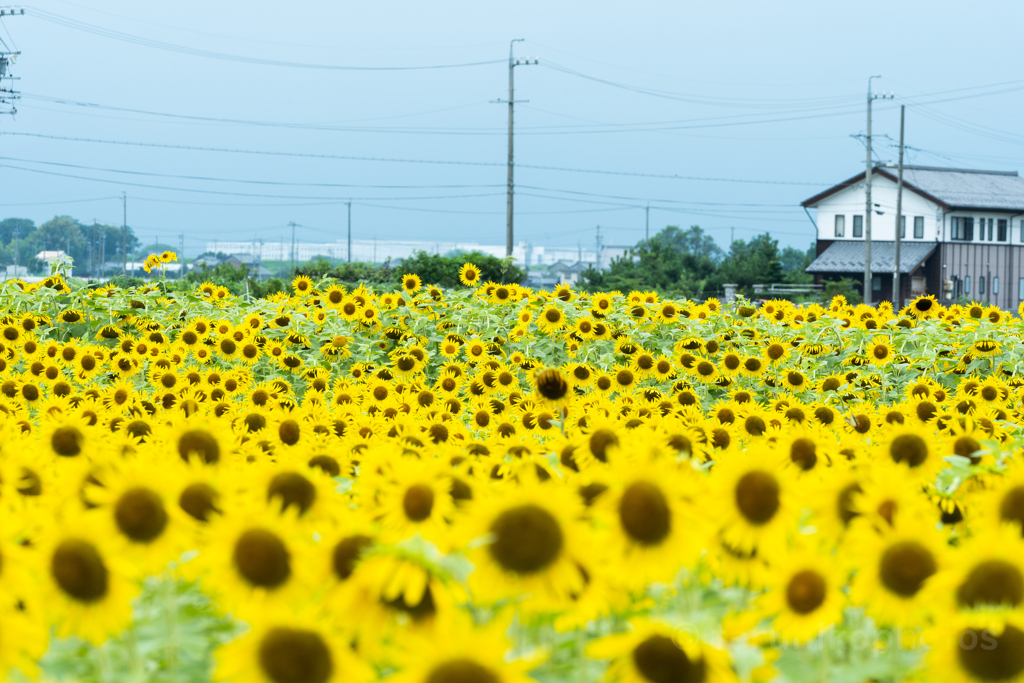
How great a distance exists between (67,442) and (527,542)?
1687 mm

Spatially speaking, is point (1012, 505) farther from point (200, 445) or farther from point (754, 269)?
point (754, 269)

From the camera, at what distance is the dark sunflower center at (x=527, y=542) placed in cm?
163

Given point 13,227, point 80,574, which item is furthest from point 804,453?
point 13,227

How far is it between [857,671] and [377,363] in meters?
6.74

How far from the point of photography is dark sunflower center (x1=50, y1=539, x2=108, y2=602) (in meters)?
1.63

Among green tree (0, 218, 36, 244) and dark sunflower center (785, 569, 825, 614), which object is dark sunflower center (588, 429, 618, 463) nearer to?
dark sunflower center (785, 569, 825, 614)

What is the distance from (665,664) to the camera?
1.49 meters

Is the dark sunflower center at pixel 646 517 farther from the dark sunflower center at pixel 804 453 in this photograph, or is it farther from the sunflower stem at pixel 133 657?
the dark sunflower center at pixel 804 453

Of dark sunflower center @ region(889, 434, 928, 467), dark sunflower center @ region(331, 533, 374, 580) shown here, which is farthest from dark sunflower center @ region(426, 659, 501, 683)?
dark sunflower center @ region(889, 434, 928, 467)

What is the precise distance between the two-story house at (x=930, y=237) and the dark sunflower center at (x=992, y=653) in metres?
60.8

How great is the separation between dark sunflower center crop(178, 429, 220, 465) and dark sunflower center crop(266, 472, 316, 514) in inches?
19.5

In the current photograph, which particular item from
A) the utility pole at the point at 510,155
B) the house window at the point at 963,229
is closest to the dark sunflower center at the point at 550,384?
the utility pole at the point at 510,155

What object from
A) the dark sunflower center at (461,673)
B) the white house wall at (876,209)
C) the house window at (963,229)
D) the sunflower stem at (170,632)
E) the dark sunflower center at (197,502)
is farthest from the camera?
the white house wall at (876,209)

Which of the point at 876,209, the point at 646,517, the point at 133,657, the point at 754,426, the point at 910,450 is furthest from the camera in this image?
the point at 876,209
